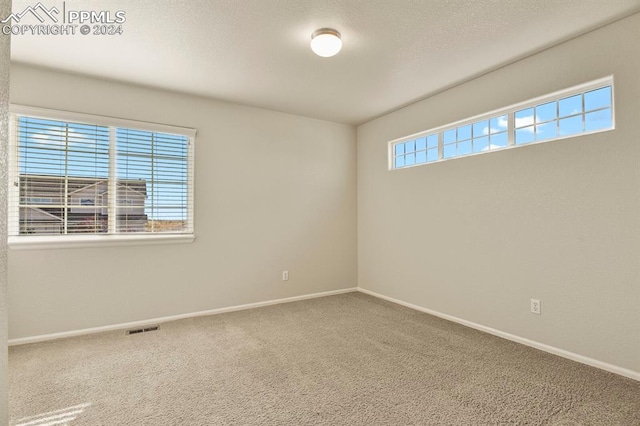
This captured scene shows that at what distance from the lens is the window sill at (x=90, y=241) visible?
9.73 ft

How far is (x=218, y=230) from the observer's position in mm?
3930

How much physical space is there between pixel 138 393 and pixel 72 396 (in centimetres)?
42

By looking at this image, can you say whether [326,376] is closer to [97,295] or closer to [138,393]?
[138,393]

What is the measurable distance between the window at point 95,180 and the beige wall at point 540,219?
112 inches

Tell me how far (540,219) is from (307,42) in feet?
8.27

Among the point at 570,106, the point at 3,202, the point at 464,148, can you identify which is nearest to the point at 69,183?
the point at 3,202

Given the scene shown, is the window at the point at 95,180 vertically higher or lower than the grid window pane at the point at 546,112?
lower

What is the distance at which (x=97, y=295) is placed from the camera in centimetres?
327

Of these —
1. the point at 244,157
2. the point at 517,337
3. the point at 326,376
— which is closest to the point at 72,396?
the point at 326,376

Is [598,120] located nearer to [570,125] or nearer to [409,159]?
[570,125]

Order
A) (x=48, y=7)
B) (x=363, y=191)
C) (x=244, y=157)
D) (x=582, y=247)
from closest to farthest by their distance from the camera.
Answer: (x=48, y=7) → (x=582, y=247) → (x=244, y=157) → (x=363, y=191)

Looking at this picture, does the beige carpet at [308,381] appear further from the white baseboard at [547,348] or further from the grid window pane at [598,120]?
the grid window pane at [598,120]

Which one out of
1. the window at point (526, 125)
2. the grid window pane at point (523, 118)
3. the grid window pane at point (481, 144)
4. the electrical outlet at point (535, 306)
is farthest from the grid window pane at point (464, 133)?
the electrical outlet at point (535, 306)

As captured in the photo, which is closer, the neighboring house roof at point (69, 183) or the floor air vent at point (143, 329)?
the neighboring house roof at point (69, 183)
